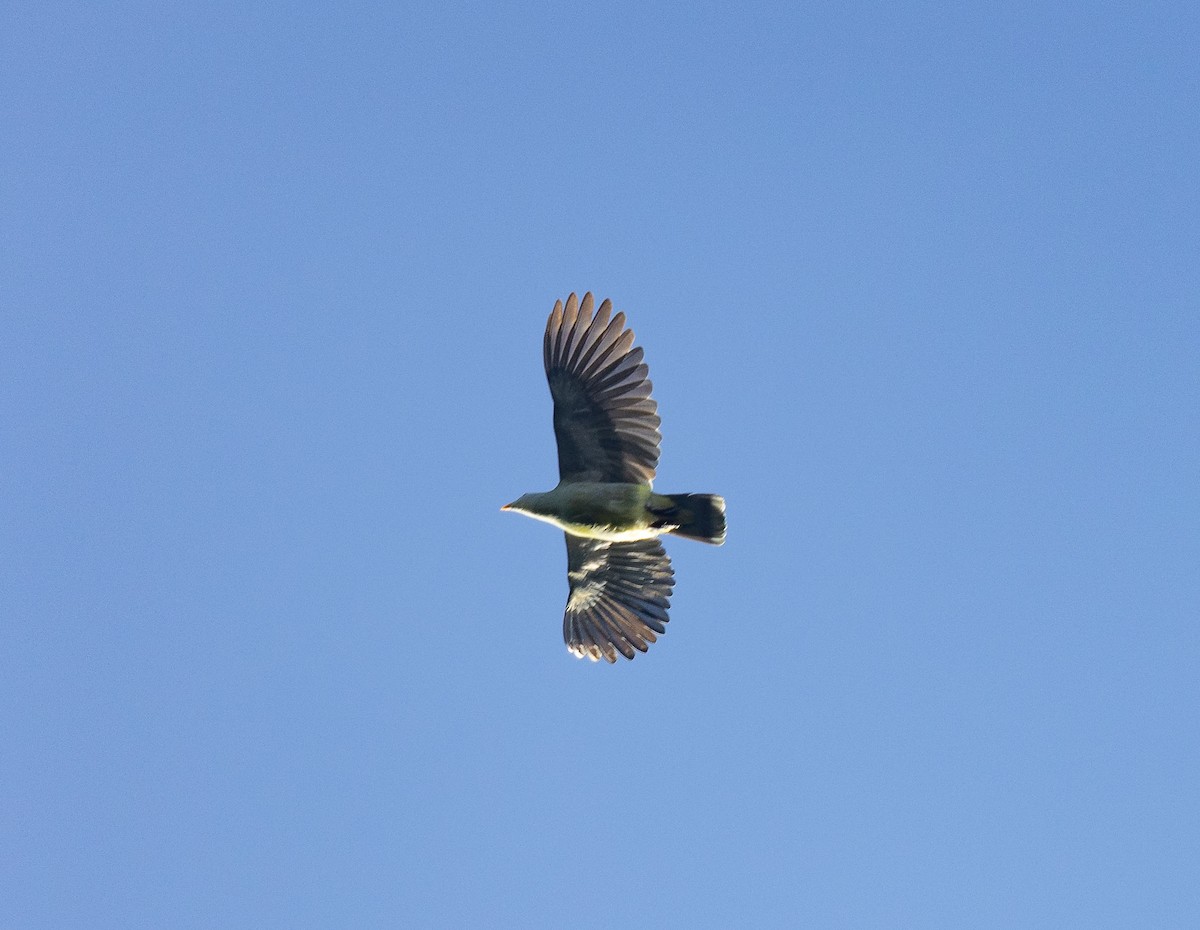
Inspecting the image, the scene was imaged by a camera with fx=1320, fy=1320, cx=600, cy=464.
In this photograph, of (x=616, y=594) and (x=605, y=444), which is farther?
(x=616, y=594)

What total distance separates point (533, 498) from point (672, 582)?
1.42 metres

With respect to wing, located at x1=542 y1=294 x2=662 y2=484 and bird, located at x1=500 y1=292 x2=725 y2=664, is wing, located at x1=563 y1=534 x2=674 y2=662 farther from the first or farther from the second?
wing, located at x1=542 y1=294 x2=662 y2=484

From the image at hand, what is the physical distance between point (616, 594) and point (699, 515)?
126 cm

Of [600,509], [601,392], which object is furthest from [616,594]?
[601,392]

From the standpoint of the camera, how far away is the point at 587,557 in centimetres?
1142

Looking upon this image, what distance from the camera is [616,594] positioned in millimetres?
11375

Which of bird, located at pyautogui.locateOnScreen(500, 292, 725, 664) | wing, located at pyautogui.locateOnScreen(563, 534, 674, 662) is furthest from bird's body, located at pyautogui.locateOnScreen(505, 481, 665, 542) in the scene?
wing, located at pyautogui.locateOnScreen(563, 534, 674, 662)

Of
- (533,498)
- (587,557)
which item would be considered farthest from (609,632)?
(533,498)

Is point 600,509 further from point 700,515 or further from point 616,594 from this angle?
point 616,594

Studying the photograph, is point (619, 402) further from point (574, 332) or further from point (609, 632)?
point (609, 632)

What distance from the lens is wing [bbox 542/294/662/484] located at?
10508mm

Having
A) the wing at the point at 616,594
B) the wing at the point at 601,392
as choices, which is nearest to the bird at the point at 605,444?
the wing at the point at 601,392

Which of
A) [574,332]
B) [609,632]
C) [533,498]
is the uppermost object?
[574,332]

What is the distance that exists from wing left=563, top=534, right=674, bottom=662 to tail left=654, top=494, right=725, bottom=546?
2.10ft
